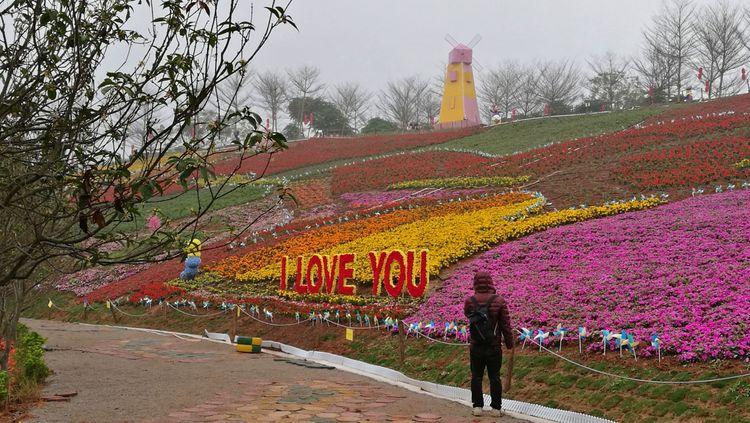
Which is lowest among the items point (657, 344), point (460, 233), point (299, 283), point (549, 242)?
point (657, 344)

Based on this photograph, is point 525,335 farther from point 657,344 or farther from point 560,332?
point 657,344

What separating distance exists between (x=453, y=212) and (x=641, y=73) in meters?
49.2

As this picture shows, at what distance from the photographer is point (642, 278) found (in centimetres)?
1274

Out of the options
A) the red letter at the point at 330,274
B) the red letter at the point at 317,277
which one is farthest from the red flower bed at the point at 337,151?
the red letter at the point at 330,274

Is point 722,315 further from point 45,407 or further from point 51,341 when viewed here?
point 51,341

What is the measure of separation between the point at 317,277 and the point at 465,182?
48.2ft

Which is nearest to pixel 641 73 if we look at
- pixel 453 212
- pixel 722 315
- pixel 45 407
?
pixel 453 212

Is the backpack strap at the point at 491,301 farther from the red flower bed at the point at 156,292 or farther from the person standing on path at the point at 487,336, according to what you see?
the red flower bed at the point at 156,292

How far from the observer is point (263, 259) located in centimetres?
2380

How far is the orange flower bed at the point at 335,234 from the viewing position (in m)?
23.4

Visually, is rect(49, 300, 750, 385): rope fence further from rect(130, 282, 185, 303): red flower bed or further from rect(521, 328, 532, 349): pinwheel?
rect(130, 282, 185, 303): red flower bed

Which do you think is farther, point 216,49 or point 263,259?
point 263,259

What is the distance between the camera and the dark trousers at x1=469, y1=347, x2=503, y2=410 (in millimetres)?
8094

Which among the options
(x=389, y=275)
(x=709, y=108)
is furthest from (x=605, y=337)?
(x=709, y=108)
